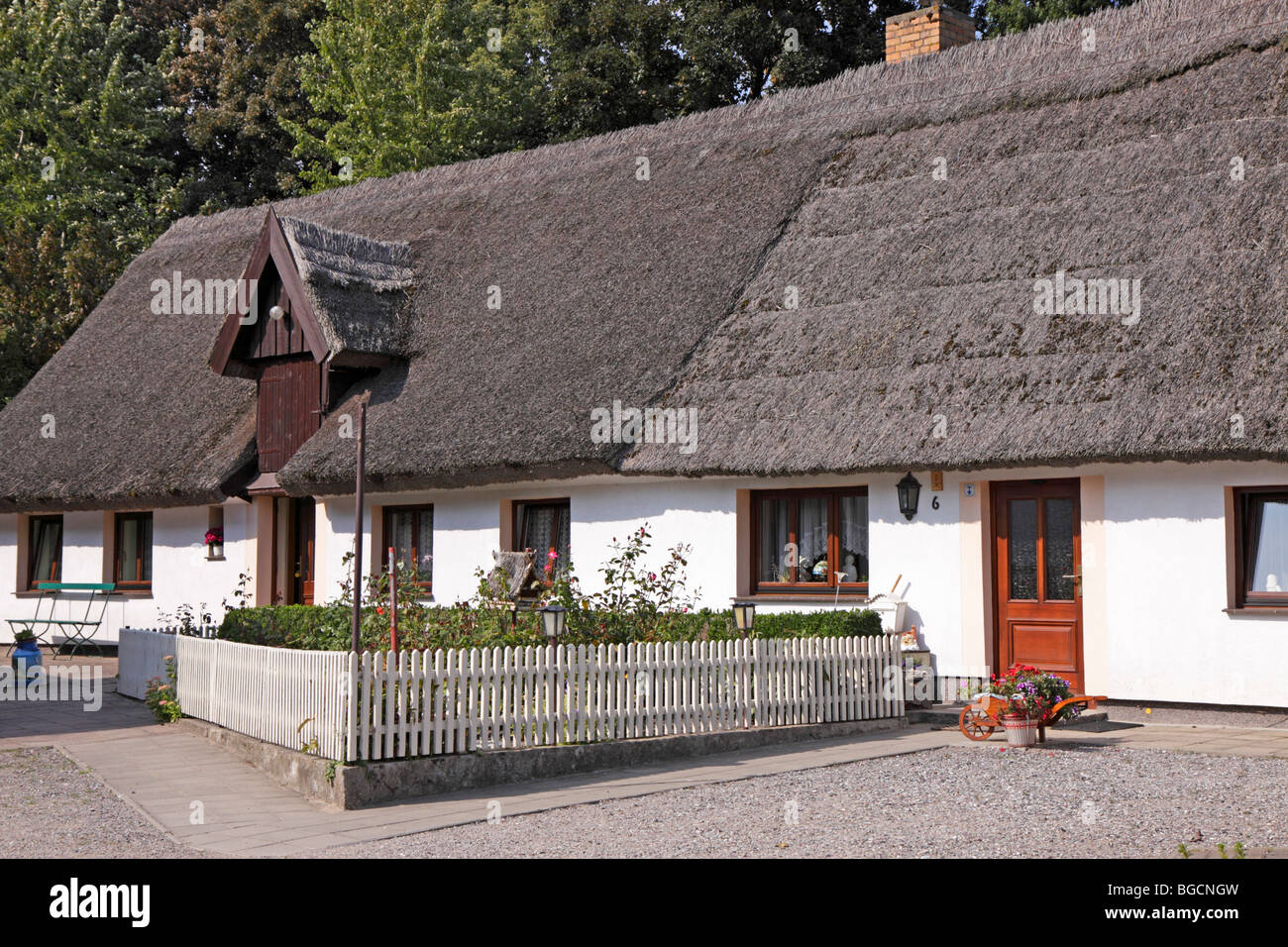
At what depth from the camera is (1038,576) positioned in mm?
13547

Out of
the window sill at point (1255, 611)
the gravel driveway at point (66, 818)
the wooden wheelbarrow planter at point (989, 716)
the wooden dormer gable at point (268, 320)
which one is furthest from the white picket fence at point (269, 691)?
the window sill at point (1255, 611)

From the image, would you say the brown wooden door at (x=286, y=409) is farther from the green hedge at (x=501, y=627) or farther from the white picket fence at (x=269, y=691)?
the white picket fence at (x=269, y=691)

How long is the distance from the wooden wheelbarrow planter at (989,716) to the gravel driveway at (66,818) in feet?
21.3

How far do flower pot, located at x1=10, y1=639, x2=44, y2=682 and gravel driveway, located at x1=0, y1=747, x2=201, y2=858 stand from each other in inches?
218

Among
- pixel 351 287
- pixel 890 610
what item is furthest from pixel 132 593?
pixel 890 610

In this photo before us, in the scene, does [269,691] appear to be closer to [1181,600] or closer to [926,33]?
[1181,600]

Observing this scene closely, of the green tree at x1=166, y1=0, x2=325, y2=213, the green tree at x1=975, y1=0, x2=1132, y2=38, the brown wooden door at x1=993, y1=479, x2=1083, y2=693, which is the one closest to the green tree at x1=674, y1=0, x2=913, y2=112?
the green tree at x1=975, y1=0, x2=1132, y2=38

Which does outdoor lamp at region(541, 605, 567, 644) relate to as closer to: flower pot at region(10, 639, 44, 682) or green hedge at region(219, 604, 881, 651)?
green hedge at region(219, 604, 881, 651)

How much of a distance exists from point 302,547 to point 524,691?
11318 millimetres
